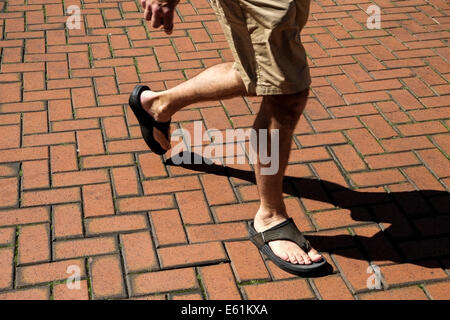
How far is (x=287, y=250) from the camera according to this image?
248cm

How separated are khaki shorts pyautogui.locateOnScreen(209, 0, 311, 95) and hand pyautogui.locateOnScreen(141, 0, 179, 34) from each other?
0.19 meters

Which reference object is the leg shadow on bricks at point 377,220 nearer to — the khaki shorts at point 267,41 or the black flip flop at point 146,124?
the black flip flop at point 146,124

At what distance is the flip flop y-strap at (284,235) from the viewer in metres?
2.51

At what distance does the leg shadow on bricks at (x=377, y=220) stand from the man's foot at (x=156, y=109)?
4.0 inches

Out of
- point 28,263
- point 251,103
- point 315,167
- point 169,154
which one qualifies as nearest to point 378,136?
point 315,167

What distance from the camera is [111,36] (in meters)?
4.16

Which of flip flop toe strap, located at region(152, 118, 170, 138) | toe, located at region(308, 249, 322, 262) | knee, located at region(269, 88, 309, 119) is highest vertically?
knee, located at region(269, 88, 309, 119)

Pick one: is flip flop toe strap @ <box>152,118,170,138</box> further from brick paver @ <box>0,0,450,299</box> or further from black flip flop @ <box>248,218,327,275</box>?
black flip flop @ <box>248,218,327,275</box>

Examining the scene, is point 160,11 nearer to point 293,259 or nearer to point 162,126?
point 162,126

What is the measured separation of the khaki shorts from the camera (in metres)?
2.11

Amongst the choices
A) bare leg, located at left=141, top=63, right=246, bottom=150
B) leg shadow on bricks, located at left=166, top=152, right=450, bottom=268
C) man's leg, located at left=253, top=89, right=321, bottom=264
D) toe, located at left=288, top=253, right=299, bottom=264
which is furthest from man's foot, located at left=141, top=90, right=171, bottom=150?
toe, located at left=288, top=253, right=299, bottom=264

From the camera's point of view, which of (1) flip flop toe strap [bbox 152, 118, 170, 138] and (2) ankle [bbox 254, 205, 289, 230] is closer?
(2) ankle [bbox 254, 205, 289, 230]

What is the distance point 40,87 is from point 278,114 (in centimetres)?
181

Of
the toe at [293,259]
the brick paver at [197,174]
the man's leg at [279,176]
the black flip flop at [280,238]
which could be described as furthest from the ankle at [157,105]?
the toe at [293,259]
